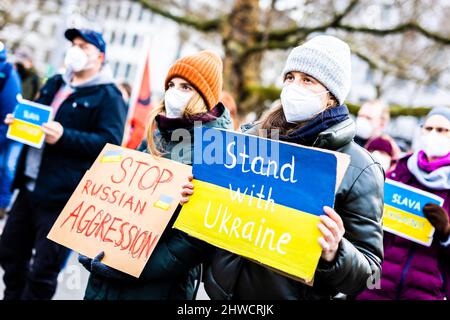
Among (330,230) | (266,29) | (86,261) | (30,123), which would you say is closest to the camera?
(330,230)

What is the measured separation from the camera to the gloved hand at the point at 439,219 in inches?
Result: 115

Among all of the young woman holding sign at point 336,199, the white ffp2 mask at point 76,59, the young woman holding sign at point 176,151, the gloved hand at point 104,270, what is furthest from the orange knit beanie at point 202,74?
the white ffp2 mask at point 76,59

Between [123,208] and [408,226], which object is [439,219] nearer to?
[408,226]

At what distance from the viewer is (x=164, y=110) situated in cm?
271

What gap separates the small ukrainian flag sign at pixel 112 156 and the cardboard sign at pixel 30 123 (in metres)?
0.99

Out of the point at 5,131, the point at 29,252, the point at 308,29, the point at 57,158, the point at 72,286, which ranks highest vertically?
the point at 308,29

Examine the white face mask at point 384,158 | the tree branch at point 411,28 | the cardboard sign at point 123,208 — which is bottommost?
the cardboard sign at point 123,208

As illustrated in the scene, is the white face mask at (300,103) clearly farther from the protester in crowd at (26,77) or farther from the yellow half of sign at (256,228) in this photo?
the protester in crowd at (26,77)

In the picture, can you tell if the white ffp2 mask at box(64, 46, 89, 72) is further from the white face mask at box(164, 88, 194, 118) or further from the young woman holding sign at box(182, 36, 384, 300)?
the young woman holding sign at box(182, 36, 384, 300)

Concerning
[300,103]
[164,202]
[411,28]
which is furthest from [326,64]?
[411,28]

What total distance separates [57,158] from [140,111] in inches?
110

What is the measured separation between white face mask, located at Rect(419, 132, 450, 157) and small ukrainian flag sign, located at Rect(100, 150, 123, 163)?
188 cm

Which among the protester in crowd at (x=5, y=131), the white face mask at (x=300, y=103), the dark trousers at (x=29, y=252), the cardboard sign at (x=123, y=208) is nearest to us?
the white face mask at (x=300, y=103)
